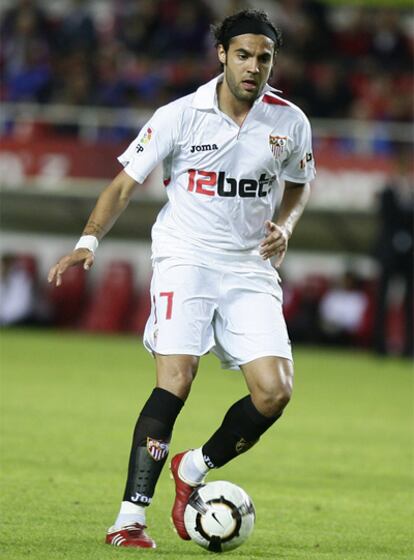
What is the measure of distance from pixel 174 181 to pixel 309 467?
3.15 metres

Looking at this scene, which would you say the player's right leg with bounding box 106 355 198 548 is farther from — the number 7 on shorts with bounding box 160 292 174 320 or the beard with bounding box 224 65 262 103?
the beard with bounding box 224 65 262 103

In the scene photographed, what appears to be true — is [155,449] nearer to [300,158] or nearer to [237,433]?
[237,433]

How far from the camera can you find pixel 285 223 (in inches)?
264

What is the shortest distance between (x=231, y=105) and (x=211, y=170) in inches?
12.8

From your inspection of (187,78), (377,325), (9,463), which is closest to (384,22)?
(187,78)

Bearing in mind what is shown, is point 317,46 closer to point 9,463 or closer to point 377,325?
point 377,325

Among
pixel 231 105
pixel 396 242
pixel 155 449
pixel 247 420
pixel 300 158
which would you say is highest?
pixel 231 105

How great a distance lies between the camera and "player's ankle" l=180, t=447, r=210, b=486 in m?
6.45

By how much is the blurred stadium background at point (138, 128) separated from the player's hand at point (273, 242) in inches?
478

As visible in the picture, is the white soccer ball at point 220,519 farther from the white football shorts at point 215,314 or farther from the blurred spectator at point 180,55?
the blurred spectator at point 180,55

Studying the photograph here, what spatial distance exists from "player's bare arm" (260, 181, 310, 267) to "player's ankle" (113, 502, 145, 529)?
1262mm

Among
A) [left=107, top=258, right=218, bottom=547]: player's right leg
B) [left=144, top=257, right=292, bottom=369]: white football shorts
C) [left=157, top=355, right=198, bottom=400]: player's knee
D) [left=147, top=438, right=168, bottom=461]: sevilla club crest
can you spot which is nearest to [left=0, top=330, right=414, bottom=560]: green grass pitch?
[left=107, top=258, right=218, bottom=547]: player's right leg

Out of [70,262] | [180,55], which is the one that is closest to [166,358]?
[70,262]

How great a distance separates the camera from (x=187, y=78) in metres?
20.4
